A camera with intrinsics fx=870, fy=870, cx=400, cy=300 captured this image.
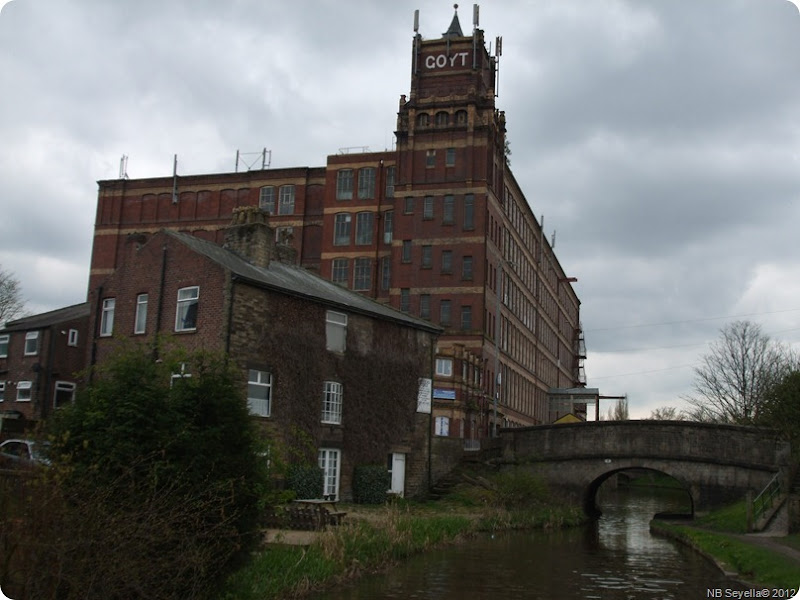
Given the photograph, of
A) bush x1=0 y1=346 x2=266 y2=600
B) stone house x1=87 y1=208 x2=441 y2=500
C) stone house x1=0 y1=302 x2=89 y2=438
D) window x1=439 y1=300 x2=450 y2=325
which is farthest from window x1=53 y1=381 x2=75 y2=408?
window x1=439 y1=300 x2=450 y2=325

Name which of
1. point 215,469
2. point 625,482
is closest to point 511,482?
point 215,469

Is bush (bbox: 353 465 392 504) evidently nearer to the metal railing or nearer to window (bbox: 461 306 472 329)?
the metal railing

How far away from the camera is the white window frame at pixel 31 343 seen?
36.3 m

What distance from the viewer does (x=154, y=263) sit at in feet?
99.3

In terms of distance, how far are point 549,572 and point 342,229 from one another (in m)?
45.1

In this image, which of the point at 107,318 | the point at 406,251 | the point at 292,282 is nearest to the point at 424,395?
the point at 292,282

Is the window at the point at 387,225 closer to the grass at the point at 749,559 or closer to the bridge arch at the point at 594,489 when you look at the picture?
the bridge arch at the point at 594,489

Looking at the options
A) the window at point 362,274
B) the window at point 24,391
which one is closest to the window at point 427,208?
the window at point 362,274

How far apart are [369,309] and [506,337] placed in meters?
32.3

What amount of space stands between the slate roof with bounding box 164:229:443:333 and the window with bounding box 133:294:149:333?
8.24 feet

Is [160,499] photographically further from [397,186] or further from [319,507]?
[397,186]

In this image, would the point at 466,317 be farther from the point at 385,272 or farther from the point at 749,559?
the point at 749,559

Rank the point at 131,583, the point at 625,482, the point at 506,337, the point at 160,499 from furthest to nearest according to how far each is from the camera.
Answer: the point at 625,482, the point at 506,337, the point at 160,499, the point at 131,583

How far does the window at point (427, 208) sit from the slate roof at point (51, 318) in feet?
80.9
